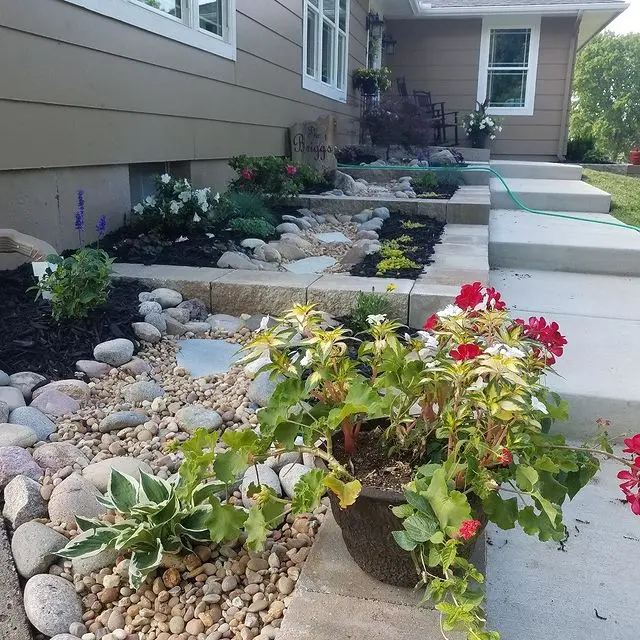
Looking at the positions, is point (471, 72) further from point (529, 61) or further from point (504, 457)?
point (504, 457)

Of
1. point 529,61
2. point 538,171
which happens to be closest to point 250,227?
point 538,171

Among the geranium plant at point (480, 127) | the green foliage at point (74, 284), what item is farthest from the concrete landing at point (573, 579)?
the geranium plant at point (480, 127)

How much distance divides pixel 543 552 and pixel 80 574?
1116 mm

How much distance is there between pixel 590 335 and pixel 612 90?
2555 cm

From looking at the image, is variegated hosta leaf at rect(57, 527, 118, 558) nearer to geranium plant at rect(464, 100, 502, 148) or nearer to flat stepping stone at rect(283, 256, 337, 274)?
flat stepping stone at rect(283, 256, 337, 274)

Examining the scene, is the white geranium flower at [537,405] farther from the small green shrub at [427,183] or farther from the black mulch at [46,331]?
the small green shrub at [427,183]

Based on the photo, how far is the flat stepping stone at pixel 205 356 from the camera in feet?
7.94

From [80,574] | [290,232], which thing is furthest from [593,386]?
[290,232]

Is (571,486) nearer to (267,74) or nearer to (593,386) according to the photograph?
(593,386)

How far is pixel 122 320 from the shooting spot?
2.62 meters

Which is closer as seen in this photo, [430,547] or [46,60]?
[430,547]

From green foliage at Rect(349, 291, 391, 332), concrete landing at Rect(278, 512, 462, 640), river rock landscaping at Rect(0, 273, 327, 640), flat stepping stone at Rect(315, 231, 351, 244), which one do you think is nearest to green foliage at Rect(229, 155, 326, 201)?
flat stepping stone at Rect(315, 231, 351, 244)

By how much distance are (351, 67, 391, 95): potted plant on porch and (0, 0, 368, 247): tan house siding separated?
4.18 meters

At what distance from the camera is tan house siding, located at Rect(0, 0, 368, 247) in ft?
9.61
